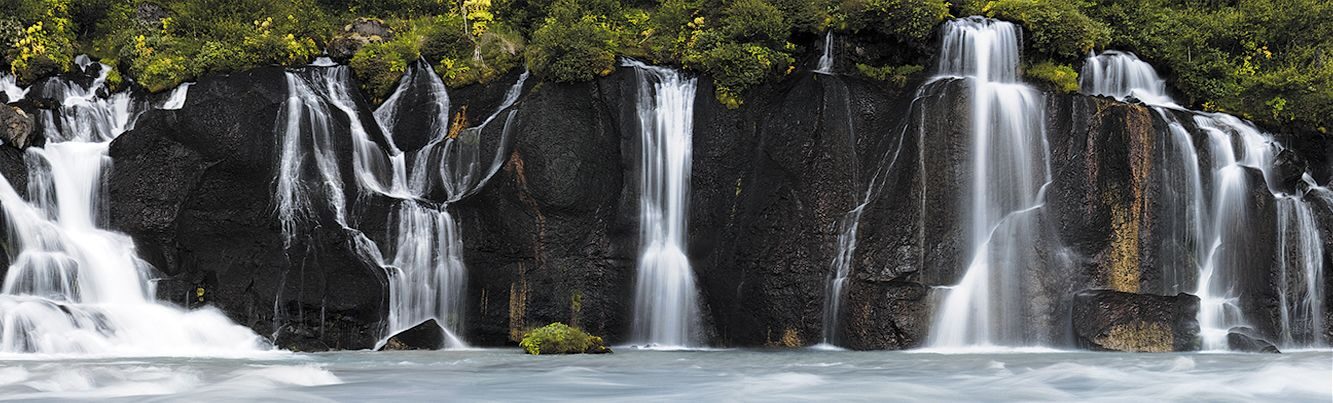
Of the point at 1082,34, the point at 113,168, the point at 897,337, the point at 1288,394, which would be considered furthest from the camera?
the point at 1082,34

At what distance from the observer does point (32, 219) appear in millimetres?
19328

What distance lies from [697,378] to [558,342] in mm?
4765

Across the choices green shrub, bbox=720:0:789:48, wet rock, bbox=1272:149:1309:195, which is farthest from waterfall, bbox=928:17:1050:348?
wet rock, bbox=1272:149:1309:195

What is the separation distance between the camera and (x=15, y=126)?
1995 centimetres

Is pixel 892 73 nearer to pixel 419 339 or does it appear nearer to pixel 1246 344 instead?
pixel 1246 344

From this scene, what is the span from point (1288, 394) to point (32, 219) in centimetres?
1895

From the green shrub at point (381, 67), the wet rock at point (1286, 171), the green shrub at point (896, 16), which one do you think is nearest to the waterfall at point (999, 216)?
the green shrub at point (896, 16)

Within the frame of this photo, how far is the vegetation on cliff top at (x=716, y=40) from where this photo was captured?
21156 millimetres

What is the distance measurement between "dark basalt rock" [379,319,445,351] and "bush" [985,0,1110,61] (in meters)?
11.9

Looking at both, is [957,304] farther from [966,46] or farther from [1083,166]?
[966,46]

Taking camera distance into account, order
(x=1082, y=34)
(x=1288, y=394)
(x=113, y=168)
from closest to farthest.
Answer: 1. (x=1288, y=394)
2. (x=113, y=168)
3. (x=1082, y=34)

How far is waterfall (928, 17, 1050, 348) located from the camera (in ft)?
62.1

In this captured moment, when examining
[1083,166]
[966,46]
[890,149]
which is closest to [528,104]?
[890,149]

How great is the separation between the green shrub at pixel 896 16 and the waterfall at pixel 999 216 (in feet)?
5.45
